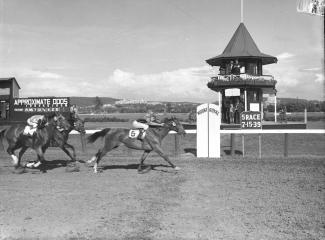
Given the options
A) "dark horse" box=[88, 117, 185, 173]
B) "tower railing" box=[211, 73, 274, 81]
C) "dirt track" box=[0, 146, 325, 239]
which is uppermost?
"tower railing" box=[211, 73, 274, 81]

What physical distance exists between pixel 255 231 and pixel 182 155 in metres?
11.3

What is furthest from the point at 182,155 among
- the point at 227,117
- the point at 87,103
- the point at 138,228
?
the point at 87,103

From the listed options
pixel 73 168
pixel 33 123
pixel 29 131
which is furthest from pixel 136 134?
pixel 29 131

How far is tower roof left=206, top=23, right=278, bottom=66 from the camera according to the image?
38150 millimetres

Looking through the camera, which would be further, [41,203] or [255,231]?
[41,203]

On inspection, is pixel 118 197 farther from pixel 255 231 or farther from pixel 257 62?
pixel 257 62

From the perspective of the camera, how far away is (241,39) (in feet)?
132

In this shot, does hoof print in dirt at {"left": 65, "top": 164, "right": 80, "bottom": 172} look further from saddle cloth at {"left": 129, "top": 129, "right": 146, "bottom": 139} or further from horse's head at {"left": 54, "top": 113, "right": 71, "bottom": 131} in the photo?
saddle cloth at {"left": 129, "top": 129, "right": 146, "bottom": 139}

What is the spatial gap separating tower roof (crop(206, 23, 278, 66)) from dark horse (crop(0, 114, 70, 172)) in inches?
1065

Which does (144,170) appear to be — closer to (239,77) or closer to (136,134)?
(136,134)

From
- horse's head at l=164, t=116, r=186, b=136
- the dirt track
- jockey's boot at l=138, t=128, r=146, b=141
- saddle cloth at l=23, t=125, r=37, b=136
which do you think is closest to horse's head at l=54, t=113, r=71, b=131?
saddle cloth at l=23, t=125, r=37, b=136

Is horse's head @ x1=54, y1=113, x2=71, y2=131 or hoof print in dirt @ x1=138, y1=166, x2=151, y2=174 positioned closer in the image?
hoof print in dirt @ x1=138, y1=166, x2=151, y2=174

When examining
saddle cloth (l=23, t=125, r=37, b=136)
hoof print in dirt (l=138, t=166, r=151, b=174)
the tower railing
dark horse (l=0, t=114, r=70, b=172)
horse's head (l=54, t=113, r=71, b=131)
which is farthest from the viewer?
the tower railing

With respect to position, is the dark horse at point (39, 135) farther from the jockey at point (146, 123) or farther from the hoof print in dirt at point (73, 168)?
the jockey at point (146, 123)
